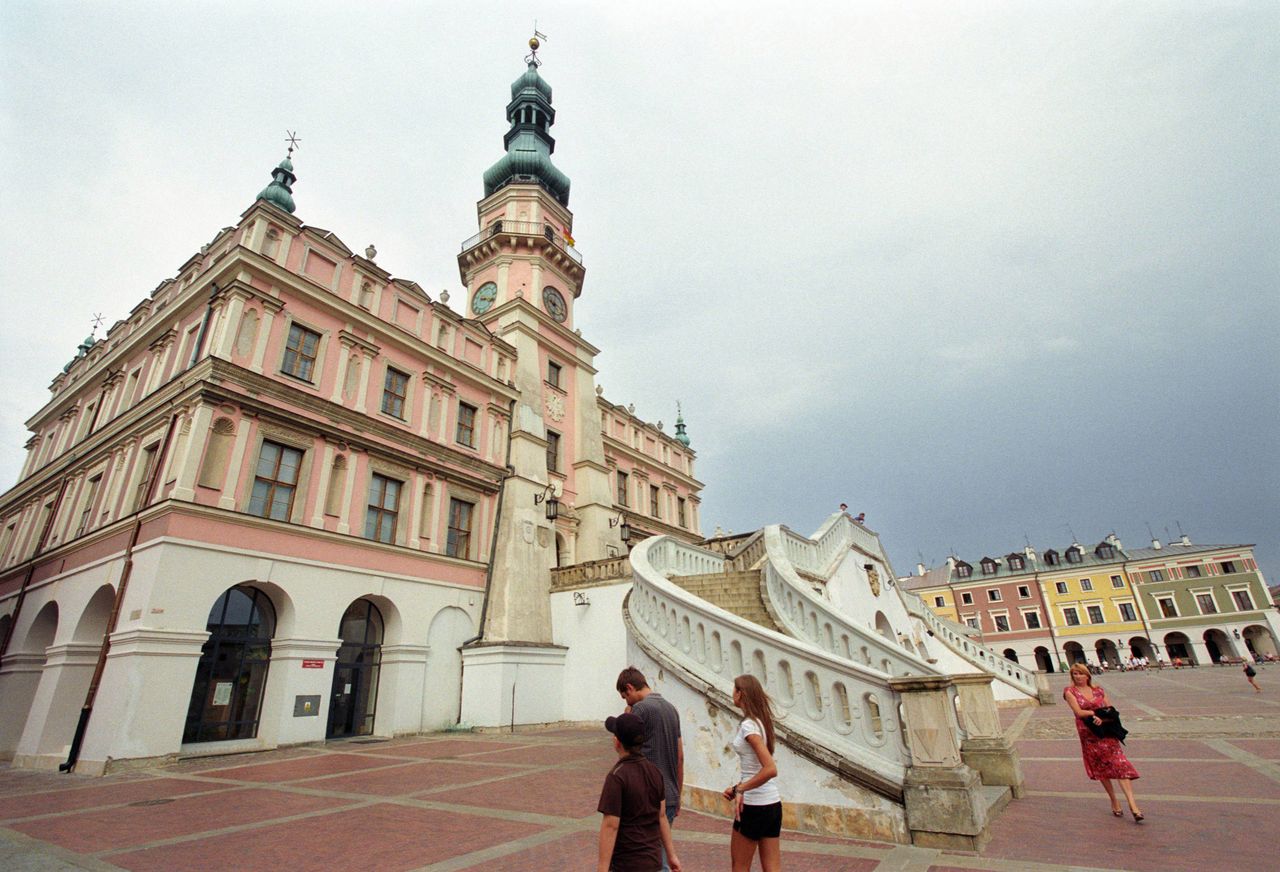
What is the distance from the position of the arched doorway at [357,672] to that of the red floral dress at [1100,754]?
53.9ft

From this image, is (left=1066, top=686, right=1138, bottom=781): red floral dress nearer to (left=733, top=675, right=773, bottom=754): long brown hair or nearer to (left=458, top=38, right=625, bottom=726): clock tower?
(left=733, top=675, right=773, bottom=754): long brown hair

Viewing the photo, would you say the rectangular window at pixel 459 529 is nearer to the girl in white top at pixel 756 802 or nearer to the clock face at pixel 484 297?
the clock face at pixel 484 297

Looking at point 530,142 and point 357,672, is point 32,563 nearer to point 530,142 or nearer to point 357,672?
point 357,672

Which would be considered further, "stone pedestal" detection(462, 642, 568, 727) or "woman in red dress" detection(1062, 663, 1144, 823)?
"stone pedestal" detection(462, 642, 568, 727)

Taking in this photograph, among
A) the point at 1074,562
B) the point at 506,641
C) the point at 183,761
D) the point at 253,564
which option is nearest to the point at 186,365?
the point at 253,564

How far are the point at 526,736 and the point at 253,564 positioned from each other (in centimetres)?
868

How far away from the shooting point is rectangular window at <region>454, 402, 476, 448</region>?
70.8 feet

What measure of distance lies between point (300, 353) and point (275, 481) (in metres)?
4.06

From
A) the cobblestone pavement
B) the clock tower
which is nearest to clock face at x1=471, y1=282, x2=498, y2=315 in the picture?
the clock tower

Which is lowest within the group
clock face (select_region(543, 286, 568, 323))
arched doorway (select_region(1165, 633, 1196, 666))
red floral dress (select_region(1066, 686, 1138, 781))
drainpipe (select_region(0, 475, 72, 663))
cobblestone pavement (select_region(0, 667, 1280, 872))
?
cobblestone pavement (select_region(0, 667, 1280, 872))

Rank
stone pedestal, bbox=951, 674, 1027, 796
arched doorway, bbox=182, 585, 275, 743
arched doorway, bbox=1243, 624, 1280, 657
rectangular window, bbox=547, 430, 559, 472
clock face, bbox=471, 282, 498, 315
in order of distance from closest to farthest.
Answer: stone pedestal, bbox=951, 674, 1027, 796
arched doorway, bbox=182, 585, 275, 743
rectangular window, bbox=547, 430, 559, 472
clock face, bbox=471, 282, 498, 315
arched doorway, bbox=1243, 624, 1280, 657

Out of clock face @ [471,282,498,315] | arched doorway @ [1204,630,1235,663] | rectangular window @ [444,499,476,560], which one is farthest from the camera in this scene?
arched doorway @ [1204,630,1235,663]

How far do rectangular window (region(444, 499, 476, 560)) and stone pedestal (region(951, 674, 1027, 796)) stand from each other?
1625 cm

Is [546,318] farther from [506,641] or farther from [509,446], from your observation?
[506,641]
